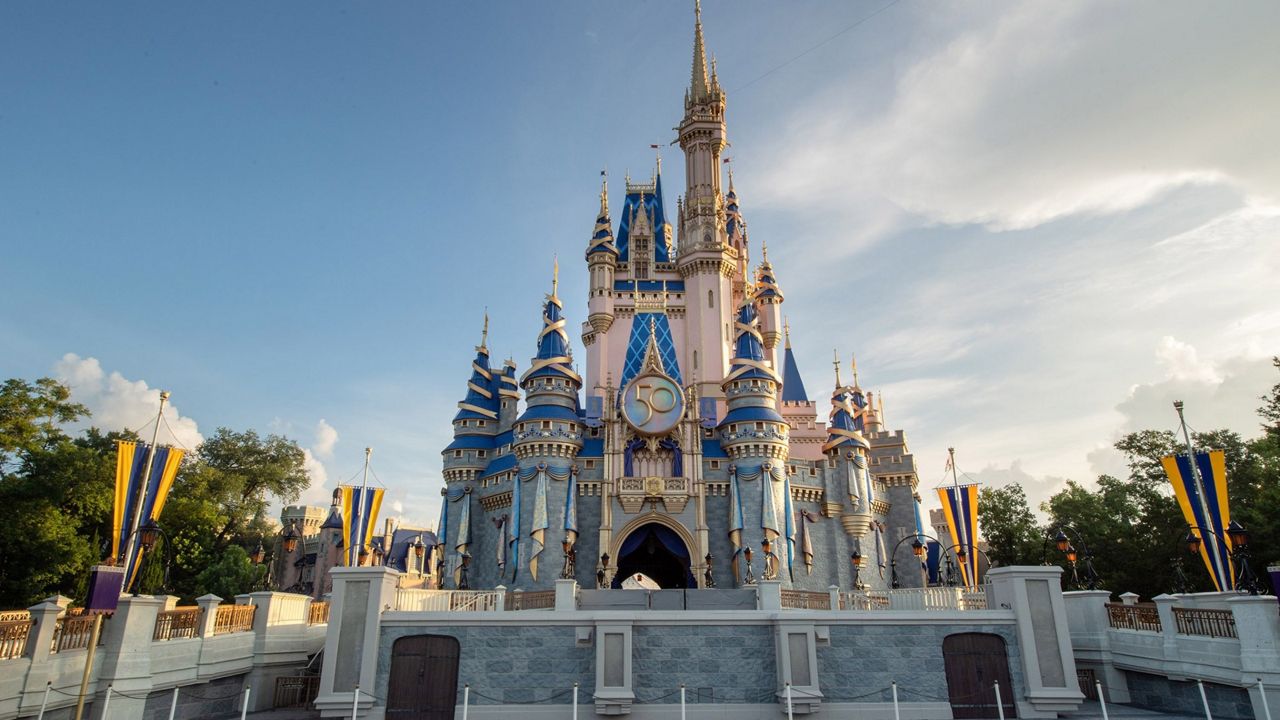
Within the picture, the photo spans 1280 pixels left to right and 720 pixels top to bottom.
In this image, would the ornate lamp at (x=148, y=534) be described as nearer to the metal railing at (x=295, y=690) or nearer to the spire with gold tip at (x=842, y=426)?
the metal railing at (x=295, y=690)

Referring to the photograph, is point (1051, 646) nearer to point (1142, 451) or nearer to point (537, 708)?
point (537, 708)

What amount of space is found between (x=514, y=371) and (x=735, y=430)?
16.4m

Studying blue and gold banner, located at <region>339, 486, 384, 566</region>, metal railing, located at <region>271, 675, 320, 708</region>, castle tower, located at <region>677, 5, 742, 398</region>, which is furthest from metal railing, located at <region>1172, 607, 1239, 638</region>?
blue and gold banner, located at <region>339, 486, 384, 566</region>

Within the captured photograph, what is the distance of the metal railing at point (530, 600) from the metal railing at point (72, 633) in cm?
1095

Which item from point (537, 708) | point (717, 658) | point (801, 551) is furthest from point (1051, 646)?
point (801, 551)

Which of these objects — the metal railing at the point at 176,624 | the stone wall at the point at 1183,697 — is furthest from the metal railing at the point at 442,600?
the stone wall at the point at 1183,697

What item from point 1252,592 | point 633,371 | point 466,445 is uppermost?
point 633,371

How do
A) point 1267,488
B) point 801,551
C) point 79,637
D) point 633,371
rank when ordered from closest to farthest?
1. point 79,637
2. point 1267,488
3. point 801,551
4. point 633,371

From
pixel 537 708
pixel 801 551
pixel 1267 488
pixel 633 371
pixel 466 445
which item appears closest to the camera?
pixel 537 708

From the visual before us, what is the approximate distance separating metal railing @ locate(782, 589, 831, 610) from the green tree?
A: 34.7m

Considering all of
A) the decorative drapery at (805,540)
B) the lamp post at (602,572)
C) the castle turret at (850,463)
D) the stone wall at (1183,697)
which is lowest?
the stone wall at (1183,697)

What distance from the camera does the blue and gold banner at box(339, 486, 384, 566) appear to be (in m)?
34.6

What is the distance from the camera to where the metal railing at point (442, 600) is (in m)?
20.9

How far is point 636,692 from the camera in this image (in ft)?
63.4
